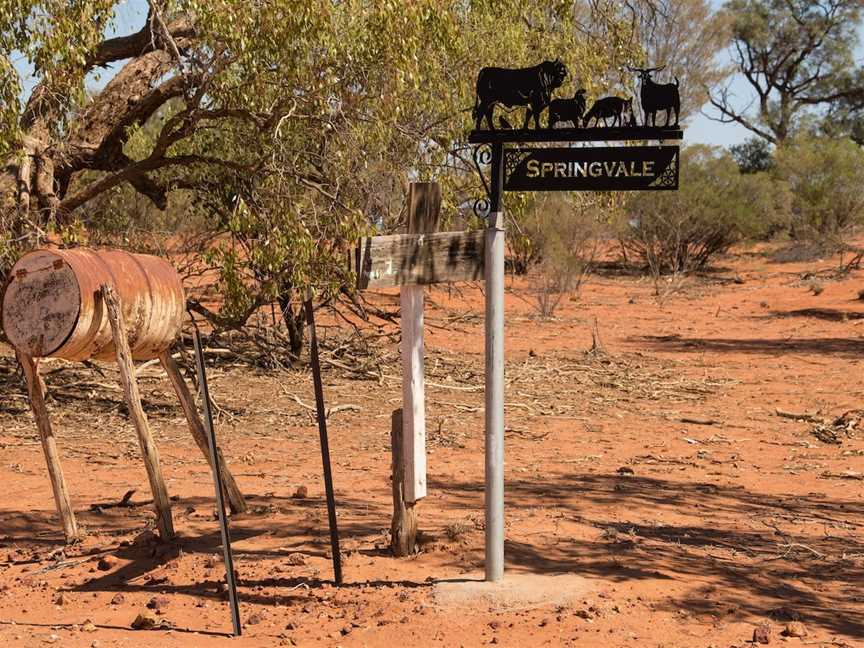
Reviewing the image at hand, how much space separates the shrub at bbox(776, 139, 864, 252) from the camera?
23781mm

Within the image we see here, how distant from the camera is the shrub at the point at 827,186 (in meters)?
23.8

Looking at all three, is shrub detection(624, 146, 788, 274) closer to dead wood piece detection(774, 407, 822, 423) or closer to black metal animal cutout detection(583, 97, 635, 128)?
dead wood piece detection(774, 407, 822, 423)

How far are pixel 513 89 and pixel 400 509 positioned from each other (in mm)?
1896

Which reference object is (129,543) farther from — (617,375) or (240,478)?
(617,375)

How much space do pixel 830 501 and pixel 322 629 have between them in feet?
12.2

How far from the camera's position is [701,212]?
25.0 metres

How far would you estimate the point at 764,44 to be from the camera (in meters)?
43.0

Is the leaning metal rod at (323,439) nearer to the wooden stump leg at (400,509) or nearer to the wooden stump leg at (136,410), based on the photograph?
the wooden stump leg at (400,509)

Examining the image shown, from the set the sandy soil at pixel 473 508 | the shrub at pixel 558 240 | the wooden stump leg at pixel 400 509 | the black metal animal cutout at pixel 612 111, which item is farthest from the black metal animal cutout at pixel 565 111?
the shrub at pixel 558 240

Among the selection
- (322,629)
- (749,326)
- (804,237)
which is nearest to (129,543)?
(322,629)

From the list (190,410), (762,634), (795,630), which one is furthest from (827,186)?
(762,634)

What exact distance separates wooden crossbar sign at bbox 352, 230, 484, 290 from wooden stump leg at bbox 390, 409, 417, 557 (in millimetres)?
649

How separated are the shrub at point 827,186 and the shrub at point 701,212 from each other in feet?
2.33

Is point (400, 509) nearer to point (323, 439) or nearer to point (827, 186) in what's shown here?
point (323, 439)
